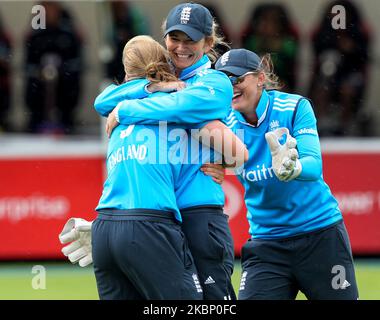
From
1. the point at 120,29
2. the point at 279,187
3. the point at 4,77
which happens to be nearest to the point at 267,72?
the point at 279,187

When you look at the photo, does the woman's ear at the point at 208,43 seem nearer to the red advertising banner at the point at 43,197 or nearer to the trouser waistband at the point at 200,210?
the trouser waistband at the point at 200,210

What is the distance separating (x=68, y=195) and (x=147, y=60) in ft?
19.1

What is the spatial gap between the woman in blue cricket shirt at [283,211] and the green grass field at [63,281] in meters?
2.73

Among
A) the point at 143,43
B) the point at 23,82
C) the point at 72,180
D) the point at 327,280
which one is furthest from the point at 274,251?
the point at 23,82

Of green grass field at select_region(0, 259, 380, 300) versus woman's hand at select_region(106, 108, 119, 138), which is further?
green grass field at select_region(0, 259, 380, 300)

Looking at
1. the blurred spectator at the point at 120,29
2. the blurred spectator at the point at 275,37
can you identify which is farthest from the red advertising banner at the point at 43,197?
the blurred spectator at the point at 275,37

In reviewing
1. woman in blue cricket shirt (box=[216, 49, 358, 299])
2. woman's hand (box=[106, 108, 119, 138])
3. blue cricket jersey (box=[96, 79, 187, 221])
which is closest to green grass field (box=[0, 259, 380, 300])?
woman in blue cricket shirt (box=[216, 49, 358, 299])

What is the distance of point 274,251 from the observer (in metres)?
5.60

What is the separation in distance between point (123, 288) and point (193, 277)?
357 millimetres

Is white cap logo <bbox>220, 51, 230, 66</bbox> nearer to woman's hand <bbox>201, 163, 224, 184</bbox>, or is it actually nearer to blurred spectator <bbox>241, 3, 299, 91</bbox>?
woman's hand <bbox>201, 163, 224, 184</bbox>

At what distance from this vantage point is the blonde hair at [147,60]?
4668mm

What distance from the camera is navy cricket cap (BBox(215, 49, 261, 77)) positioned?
5.39 m

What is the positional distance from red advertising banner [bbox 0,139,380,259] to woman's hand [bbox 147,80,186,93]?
5.46m

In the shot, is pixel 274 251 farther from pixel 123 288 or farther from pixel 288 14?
pixel 288 14
